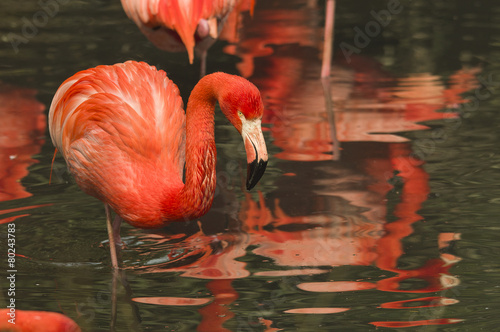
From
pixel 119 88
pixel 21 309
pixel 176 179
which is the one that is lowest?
pixel 21 309

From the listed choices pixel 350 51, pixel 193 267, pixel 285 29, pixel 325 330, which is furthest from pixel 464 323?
pixel 285 29

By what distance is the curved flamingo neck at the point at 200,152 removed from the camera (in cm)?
352

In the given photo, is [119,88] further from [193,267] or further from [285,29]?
[285,29]

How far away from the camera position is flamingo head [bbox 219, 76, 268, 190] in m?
3.24

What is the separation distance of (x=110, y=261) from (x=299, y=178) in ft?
4.72

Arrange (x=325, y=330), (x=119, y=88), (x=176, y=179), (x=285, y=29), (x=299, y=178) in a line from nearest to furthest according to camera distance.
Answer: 1. (x=325, y=330)
2. (x=176, y=179)
3. (x=119, y=88)
4. (x=299, y=178)
5. (x=285, y=29)

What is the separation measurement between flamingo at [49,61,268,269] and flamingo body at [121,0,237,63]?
1.43 m

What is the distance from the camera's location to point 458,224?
14.3 ft
